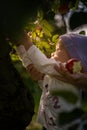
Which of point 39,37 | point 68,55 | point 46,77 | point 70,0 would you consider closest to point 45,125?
point 46,77

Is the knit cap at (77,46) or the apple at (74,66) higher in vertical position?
the knit cap at (77,46)

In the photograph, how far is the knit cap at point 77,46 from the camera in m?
2.19

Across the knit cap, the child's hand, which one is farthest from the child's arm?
the knit cap

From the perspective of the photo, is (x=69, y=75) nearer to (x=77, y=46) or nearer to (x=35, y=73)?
(x=35, y=73)

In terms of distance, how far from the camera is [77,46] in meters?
2.30

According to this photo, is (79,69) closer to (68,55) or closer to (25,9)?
(68,55)

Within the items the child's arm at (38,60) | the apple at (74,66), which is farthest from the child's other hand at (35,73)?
the apple at (74,66)

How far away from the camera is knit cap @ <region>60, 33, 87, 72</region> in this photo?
219cm

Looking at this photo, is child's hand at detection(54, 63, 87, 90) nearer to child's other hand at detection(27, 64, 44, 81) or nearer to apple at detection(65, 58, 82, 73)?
apple at detection(65, 58, 82, 73)

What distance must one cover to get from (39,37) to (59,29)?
1718 mm

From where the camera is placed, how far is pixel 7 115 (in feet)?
5.71

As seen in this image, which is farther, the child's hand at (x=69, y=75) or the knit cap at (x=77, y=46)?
the knit cap at (x=77, y=46)

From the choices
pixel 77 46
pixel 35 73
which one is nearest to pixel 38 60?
pixel 35 73

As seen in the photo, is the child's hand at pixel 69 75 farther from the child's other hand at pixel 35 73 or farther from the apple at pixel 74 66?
the child's other hand at pixel 35 73
